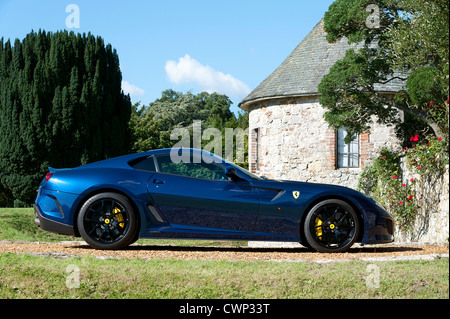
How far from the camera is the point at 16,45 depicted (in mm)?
24641

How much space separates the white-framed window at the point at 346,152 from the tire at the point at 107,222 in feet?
45.4

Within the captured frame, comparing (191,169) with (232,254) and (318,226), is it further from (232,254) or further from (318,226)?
(318,226)

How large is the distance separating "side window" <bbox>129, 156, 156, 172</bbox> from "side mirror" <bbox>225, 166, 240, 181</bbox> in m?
1.04

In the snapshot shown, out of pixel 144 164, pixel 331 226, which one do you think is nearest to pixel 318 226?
pixel 331 226

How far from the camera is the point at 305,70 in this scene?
813 inches

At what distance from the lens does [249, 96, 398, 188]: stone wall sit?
63.7 ft

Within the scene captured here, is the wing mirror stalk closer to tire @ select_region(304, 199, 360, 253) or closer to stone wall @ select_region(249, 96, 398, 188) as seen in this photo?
tire @ select_region(304, 199, 360, 253)

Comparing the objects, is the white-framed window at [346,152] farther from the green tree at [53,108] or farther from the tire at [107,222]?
the tire at [107,222]

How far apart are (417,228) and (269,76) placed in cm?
1072

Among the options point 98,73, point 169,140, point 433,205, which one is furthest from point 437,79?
point 169,140

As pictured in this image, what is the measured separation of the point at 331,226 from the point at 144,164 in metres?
2.60

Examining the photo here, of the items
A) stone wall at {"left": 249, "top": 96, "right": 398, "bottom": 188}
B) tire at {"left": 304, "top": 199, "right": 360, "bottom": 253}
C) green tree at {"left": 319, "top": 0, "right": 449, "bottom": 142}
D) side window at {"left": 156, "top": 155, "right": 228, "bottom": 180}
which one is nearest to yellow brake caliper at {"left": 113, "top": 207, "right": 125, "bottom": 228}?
side window at {"left": 156, "top": 155, "right": 228, "bottom": 180}

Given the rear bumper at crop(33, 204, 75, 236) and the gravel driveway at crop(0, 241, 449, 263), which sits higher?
the rear bumper at crop(33, 204, 75, 236)
